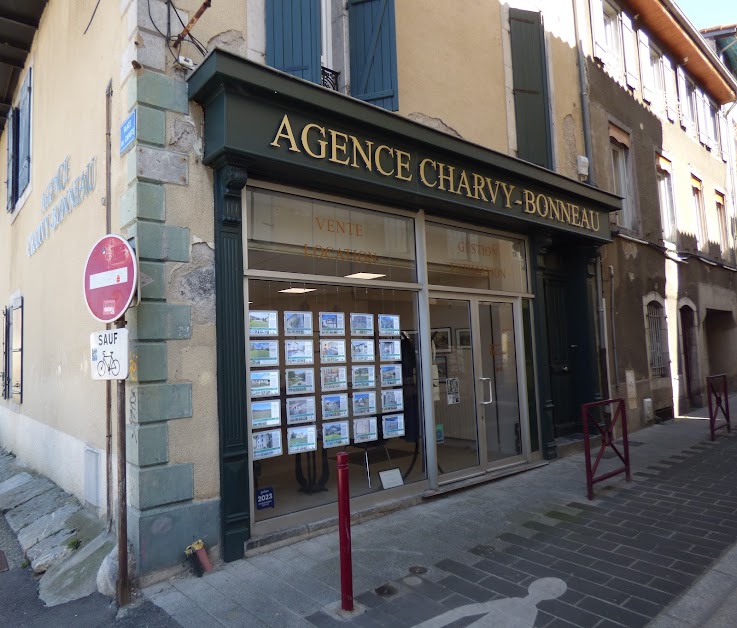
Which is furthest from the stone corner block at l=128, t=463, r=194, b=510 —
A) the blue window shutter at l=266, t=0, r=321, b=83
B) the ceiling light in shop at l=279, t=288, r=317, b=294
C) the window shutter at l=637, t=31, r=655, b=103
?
the window shutter at l=637, t=31, r=655, b=103

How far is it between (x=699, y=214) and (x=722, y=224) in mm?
1874

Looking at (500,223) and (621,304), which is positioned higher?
(500,223)

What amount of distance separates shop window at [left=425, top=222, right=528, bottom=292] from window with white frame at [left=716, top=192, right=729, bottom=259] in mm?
9910

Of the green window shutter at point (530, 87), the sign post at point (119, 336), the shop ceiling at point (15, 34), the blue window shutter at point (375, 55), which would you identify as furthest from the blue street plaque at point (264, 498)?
the shop ceiling at point (15, 34)

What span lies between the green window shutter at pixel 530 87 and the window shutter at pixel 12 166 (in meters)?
8.07

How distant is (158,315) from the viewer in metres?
3.99

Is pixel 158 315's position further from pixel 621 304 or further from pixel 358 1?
pixel 621 304

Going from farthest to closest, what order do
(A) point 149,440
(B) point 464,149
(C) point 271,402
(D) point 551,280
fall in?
(D) point 551,280 → (B) point 464,149 → (C) point 271,402 → (A) point 149,440

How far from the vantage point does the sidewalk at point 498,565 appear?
331 cm

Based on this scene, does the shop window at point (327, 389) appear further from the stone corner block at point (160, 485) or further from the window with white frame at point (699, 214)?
the window with white frame at point (699, 214)

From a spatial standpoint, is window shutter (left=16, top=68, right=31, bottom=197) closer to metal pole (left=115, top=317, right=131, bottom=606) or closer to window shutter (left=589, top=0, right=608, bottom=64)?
metal pole (left=115, top=317, right=131, bottom=606)

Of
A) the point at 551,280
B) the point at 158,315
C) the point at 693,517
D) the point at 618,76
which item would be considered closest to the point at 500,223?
the point at 551,280

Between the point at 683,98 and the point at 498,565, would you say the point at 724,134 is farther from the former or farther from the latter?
the point at 498,565

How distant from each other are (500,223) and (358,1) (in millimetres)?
3025
